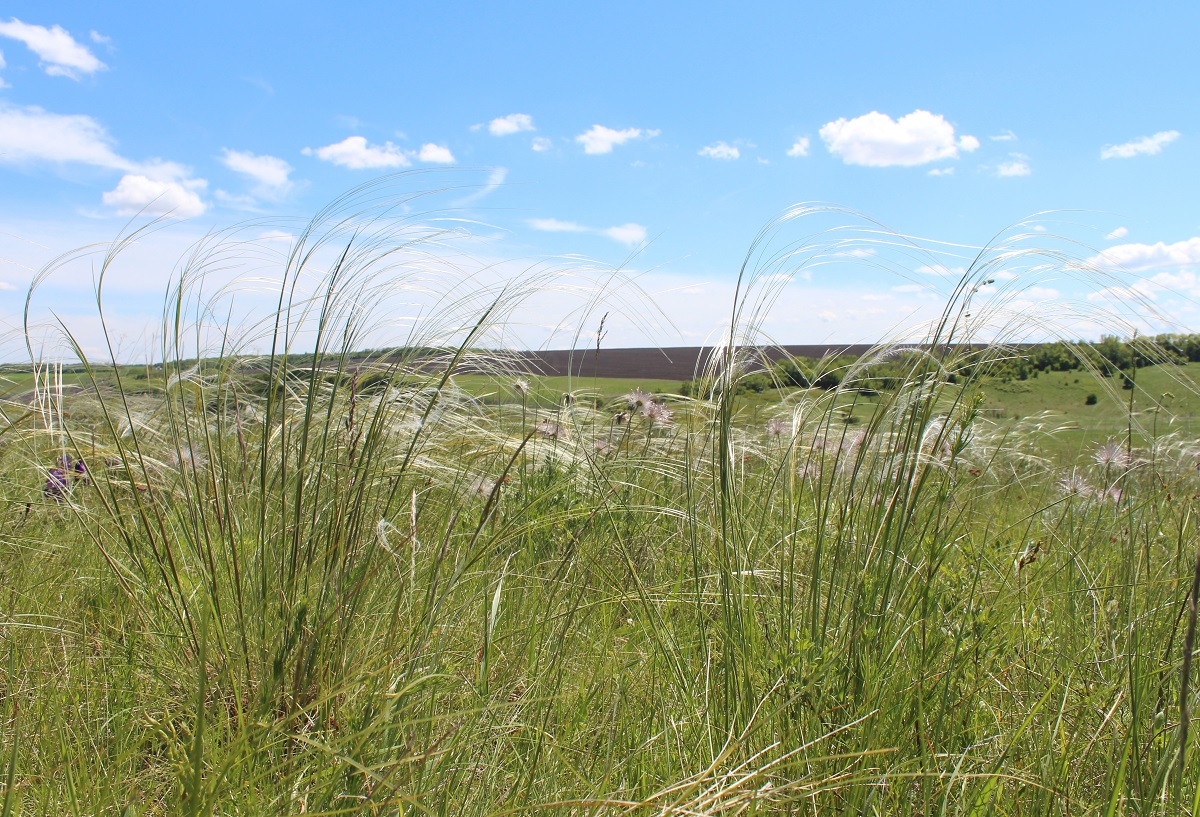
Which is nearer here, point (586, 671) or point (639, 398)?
point (586, 671)

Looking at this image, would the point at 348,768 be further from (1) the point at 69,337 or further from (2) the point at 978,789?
(1) the point at 69,337

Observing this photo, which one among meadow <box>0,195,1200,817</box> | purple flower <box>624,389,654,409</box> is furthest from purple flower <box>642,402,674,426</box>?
meadow <box>0,195,1200,817</box>

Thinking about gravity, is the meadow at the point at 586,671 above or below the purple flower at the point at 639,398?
below

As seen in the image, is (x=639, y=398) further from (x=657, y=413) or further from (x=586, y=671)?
(x=586, y=671)

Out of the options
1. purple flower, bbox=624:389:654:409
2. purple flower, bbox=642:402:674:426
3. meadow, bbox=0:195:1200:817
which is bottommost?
meadow, bbox=0:195:1200:817

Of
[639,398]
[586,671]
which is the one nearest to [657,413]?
[639,398]

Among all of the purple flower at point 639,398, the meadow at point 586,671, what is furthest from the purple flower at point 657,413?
the meadow at point 586,671

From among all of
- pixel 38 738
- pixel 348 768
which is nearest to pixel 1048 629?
pixel 348 768

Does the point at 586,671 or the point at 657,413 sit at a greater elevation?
the point at 657,413

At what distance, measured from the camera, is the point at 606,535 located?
2.35 m

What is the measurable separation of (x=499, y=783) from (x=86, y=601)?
5.12 ft

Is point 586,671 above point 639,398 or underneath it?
underneath

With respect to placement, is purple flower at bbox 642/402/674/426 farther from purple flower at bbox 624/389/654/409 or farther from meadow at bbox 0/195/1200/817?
meadow at bbox 0/195/1200/817

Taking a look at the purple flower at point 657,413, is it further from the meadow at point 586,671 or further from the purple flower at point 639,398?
the meadow at point 586,671
